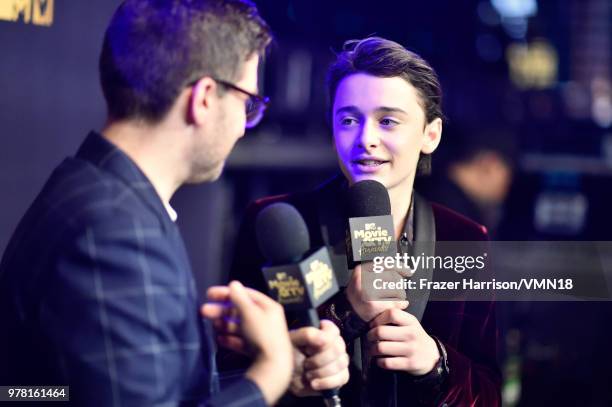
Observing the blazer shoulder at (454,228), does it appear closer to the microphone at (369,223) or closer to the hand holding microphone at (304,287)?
the microphone at (369,223)

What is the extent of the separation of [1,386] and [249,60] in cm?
81

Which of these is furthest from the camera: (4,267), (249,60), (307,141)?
(307,141)

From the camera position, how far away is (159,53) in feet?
4.65

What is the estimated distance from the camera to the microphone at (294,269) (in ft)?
4.55

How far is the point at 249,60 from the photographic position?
5.01 ft

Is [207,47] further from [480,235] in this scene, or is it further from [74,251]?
[480,235]

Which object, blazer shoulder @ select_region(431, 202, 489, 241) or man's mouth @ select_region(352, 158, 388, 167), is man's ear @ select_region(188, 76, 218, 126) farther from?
blazer shoulder @ select_region(431, 202, 489, 241)

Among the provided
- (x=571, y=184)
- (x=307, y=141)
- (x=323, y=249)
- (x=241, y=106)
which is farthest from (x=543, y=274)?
(x=307, y=141)

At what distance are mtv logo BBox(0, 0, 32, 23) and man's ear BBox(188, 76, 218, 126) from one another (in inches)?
45.4

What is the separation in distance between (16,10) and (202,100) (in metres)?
1.18

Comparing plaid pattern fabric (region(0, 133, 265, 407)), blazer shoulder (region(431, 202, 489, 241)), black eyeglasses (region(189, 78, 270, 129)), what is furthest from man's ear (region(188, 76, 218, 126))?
blazer shoulder (region(431, 202, 489, 241))

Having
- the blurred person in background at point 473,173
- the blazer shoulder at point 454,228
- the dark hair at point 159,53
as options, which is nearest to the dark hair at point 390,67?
the blazer shoulder at point 454,228

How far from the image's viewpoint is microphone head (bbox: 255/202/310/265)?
1420 mm

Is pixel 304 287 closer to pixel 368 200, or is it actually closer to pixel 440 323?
pixel 368 200
